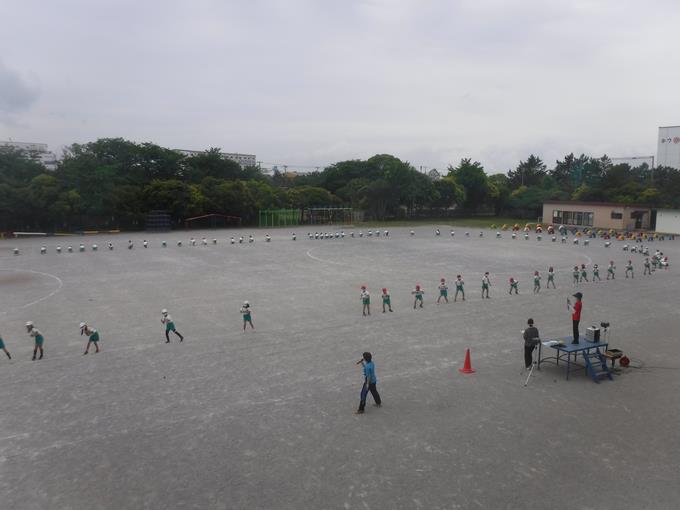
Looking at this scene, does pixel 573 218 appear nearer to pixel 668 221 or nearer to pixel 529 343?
pixel 668 221

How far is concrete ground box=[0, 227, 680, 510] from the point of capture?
27.2ft

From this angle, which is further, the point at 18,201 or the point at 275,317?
the point at 18,201

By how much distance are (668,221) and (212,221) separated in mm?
58405

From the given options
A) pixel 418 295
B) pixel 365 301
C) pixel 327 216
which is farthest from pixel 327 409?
pixel 327 216

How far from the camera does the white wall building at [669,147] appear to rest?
9575cm

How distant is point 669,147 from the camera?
9706 cm

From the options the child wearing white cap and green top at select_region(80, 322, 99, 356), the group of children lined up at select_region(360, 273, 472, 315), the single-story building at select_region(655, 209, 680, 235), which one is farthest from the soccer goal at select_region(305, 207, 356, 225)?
the child wearing white cap and green top at select_region(80, 322, 99, 356)

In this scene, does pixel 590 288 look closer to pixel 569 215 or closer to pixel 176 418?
pixel 176 418

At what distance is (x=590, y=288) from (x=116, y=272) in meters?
27.7

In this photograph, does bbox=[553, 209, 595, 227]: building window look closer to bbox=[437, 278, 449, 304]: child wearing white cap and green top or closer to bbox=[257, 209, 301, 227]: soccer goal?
bbox=[257, 209, 301, 227]: soccer goal

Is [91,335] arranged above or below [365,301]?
below

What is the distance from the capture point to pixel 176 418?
1084cm

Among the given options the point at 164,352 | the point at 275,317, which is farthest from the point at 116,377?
the point at 275,317

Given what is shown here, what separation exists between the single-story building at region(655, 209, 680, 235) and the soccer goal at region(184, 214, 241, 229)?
54986 millimetres
